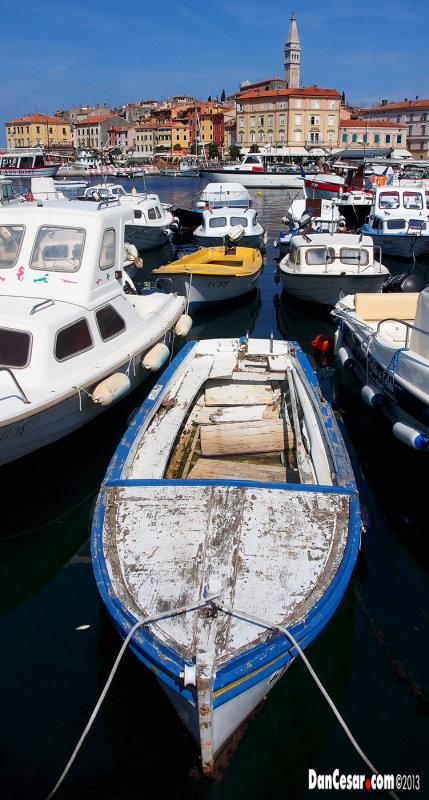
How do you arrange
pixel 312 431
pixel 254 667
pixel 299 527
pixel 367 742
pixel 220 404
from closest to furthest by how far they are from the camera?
pixel 254 667 < pixel 367 742 < pixel 299 527 < pixel 312 431 < pixel 220 404

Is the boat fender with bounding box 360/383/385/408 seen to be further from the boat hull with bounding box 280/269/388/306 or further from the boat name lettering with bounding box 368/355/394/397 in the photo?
the boat hull with bounding box 280/269/388/306

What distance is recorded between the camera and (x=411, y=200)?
24031 mm

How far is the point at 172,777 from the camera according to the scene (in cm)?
401

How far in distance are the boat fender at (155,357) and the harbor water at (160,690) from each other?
2.42 meters

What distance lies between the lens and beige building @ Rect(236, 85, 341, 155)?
99438mm

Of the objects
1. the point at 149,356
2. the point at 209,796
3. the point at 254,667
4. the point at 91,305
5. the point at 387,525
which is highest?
the point at 91,305

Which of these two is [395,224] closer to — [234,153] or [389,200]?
[389,200]

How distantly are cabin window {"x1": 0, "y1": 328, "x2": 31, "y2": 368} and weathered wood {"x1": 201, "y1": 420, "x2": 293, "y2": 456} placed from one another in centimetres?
270

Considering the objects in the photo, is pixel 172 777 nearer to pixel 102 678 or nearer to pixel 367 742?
pixel 102 678

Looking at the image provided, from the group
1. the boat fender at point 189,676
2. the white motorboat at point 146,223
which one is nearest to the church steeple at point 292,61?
the white motorboat at point 146,223

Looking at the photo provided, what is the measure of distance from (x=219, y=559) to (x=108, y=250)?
22.7 feet

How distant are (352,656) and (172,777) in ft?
6.47

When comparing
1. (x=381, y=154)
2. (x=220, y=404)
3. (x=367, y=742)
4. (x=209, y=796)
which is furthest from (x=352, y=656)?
(x=381, y=154)

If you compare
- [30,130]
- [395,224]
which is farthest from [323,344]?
[30,130]
